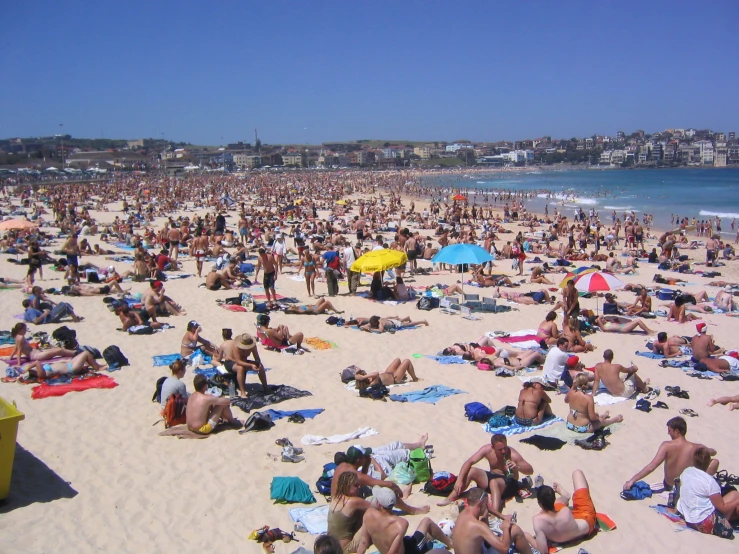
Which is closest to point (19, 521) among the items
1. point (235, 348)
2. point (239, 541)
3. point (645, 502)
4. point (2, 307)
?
point (239, 541)

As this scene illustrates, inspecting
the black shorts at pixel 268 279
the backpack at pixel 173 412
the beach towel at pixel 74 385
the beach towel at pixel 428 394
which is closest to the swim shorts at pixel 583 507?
the beach towel at pixel 428 394

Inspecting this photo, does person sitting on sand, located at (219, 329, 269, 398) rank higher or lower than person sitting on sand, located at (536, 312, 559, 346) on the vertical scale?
higher

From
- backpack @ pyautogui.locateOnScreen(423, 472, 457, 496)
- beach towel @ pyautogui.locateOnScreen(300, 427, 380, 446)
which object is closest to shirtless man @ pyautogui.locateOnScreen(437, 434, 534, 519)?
backpack @ pyautogui.locateOnScreen(423, 472, 457, 496)

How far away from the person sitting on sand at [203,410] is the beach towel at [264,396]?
23.2 inches

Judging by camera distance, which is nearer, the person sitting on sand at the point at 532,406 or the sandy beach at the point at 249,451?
the sandy beach at the point at 249,451

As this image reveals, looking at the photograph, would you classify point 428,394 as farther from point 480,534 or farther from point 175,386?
point 480,534

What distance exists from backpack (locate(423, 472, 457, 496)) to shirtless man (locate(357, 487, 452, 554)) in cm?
86

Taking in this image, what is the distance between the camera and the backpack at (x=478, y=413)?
6434mm

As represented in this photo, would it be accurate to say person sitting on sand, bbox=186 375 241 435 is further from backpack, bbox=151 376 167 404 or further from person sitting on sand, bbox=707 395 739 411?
person sitting on sand, bbox=707 395 739 411

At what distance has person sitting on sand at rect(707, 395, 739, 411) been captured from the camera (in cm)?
672

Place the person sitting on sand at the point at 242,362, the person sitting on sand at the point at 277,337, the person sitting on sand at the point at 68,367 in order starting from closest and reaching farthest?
the person sitting on sand at the point at 242,362, the person sitting on sand at the point at 68,367, the person sitting on sand at the point at 277,337

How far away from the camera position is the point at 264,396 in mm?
6934

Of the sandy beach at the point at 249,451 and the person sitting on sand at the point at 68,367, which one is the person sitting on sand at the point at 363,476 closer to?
the sandy beach at the point at 249,451

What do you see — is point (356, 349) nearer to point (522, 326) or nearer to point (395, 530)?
point (522, 326)
